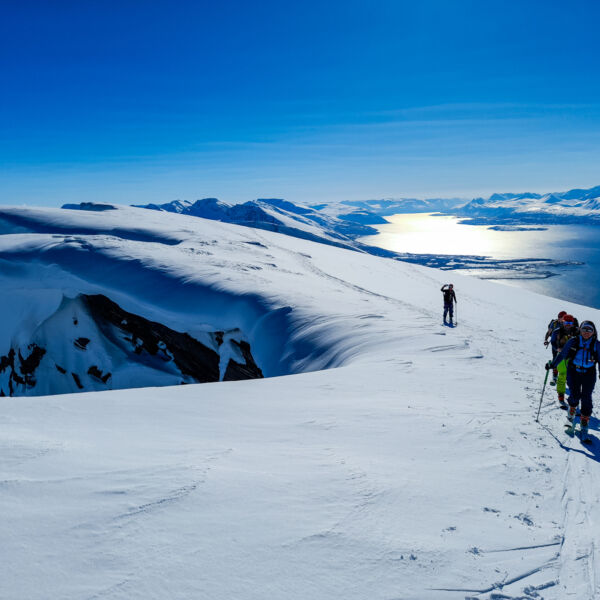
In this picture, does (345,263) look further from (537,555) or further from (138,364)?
(537,555)

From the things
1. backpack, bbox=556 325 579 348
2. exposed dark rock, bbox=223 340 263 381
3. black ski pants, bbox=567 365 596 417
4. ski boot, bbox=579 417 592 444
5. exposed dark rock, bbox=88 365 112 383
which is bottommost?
exposed dark rock, bbox=88 365 112 383

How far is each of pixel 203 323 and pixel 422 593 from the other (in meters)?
14.6

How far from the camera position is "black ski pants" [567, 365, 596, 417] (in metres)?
6.68

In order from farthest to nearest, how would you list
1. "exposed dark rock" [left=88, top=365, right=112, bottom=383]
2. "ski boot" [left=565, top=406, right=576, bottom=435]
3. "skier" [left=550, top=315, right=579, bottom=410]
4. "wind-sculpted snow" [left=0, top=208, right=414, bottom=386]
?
"exposed dark rock" [left=88, top=365, right=112, bottom=383]
"wind-sculpted snow" [left=0, top=208, right=414, bottom=386]
"skier" [left=550, top=315, right=579, bottom=410]
"ski boot" [left=565, top=406, right=576, bottom=435]

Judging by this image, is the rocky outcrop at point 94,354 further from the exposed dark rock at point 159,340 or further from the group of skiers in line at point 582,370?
the group of skiers in line at point 582,370

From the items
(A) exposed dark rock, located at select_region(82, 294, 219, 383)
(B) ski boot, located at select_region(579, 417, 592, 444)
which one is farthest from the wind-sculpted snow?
(B) ski boot, located at select_region(579, 417, 592, 444)

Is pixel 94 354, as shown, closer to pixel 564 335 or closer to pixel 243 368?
pixel 243 368

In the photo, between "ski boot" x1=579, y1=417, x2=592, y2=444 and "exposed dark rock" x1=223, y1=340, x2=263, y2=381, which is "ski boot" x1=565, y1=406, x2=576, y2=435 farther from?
"exposed dark rock" x1=223, y1=340, x2=263, y2=381

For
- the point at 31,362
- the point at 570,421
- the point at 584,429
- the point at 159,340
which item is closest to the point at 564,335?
the point at 570,421

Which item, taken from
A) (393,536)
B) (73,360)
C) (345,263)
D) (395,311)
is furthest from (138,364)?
(393,536)

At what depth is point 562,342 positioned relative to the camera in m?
8.95

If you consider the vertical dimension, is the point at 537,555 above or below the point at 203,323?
below

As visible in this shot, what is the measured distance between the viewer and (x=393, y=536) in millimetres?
3695

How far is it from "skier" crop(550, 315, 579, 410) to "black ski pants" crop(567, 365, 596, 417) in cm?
30
